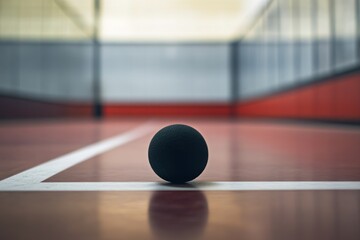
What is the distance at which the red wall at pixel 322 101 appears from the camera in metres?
10.4

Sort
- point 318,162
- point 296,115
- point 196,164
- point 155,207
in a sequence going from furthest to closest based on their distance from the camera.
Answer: point 296,115 → point 318,162 → point 196,164 → point 155,207

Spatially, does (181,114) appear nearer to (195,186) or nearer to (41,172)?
→ (41,172)

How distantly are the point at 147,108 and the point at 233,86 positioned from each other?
4969mm

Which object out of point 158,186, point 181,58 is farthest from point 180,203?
A: point 181,58

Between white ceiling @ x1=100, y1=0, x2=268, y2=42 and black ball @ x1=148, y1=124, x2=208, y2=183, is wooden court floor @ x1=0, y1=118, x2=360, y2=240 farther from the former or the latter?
white ceiling @ x1=100, y1=0, x2=268, y2=42

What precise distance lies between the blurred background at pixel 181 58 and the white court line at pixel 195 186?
317 inches

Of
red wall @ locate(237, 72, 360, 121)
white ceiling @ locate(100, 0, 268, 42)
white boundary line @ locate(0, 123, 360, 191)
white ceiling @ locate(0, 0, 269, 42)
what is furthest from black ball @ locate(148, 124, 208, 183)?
white ceiling @ locate(100, 0, 268, 42)

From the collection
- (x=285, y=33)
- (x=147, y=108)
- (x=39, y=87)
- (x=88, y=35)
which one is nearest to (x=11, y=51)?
(x=39, y=87)

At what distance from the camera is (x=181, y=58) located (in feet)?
95.7

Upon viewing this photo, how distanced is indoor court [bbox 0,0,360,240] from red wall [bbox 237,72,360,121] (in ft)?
0.17

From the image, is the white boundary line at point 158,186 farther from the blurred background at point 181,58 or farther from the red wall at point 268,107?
the red wall at point 268,107

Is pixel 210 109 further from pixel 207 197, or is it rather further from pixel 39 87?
pixel 207 197

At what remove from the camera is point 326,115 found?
41.2 ft

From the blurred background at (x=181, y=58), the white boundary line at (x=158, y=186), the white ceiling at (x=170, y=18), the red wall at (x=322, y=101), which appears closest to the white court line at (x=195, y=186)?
the white boundary line at (x=158, y=186)
